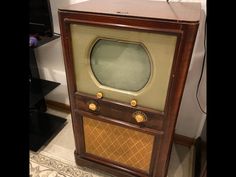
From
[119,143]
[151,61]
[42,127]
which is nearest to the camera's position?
[151,61]

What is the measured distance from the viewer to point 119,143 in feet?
3.18

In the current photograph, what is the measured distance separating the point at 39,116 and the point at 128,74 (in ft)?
3.71

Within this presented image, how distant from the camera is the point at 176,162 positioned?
128cm

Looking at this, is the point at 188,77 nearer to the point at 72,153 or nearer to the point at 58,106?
the point at 72,153

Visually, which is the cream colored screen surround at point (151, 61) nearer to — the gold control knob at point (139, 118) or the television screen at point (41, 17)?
the gold control knob at point (139, 118)

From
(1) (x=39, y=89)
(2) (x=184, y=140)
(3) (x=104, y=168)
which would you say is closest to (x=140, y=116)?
(3) (x=104, y=168)

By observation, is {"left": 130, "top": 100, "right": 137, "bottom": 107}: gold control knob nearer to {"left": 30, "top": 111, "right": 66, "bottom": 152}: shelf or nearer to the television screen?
the television screen

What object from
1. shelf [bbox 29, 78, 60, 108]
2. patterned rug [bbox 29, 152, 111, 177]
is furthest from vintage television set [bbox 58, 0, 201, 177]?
shelf [bbox 29, 78, 60, 108]

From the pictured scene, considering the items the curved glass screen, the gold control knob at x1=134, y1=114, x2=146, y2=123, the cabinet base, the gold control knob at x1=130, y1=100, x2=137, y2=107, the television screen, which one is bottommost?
the cabinet base

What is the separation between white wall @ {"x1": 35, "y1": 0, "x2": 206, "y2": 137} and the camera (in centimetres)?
112

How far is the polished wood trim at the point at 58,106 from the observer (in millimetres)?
1711

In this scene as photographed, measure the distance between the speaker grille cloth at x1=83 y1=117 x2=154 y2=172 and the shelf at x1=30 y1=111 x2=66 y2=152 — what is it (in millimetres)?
493

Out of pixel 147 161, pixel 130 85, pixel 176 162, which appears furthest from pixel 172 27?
pixel 176 162
